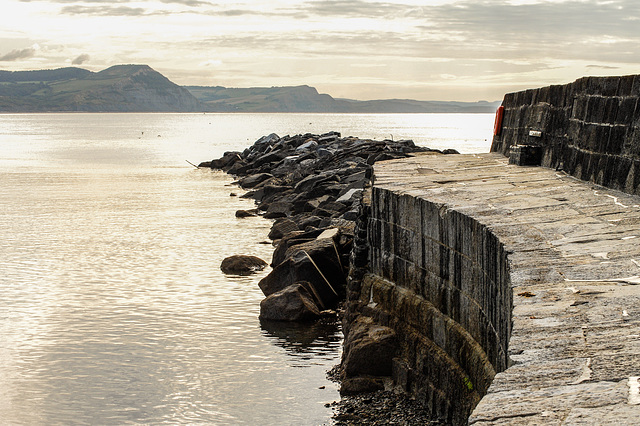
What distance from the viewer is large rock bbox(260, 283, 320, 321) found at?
35.6 ft

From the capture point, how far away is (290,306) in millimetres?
10867

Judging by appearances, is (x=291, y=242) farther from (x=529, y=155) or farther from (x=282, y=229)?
(x=529, y=155)

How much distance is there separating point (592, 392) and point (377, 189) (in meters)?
6.55

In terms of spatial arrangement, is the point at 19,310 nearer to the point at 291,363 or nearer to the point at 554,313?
the point at 291,363

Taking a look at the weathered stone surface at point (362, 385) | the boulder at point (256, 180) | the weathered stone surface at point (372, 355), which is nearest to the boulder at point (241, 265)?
the weathered stone surface at point (372, 355)

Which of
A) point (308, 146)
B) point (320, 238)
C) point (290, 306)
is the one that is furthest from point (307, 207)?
point (308, 146)

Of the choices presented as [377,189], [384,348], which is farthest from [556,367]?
[377,189]

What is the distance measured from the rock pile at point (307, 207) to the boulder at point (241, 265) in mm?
357

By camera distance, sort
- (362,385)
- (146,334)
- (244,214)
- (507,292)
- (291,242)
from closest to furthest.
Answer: (507,292)
(362,385)
(146,334)
(291,242)
(244,214)

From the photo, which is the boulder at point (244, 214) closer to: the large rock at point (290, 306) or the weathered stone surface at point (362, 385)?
the large rock at point (290, 306)

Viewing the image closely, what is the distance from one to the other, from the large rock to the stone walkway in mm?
3153

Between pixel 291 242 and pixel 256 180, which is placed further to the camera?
pixel 256 180

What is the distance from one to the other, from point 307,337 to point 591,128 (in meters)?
4.46

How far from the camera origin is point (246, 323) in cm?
1100
